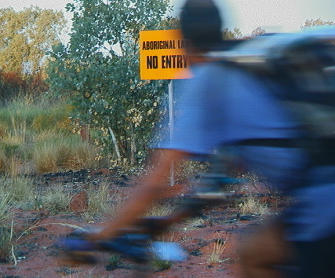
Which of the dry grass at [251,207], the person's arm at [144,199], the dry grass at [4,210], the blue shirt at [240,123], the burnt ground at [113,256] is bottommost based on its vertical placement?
the burnt ground at [113,256]

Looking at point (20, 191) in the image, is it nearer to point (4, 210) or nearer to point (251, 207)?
point (4, 210)

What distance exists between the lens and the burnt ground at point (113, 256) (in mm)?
5863

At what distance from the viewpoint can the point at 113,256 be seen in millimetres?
4945

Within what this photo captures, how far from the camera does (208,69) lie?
2057mm

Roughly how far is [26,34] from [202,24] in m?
40.4

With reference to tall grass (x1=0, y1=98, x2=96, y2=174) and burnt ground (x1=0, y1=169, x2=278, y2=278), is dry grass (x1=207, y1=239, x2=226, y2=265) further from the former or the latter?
tall grass (x1=0, y1=98, x2=96, y2=174)

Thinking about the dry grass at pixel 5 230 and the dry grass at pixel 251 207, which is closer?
the dry grass at pixel 5 230

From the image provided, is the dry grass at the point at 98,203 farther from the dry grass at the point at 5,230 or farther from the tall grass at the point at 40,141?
the tall grass at the point at 40,141

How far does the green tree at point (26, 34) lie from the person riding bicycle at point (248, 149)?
3624 cm

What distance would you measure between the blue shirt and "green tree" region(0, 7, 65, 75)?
1429 inches

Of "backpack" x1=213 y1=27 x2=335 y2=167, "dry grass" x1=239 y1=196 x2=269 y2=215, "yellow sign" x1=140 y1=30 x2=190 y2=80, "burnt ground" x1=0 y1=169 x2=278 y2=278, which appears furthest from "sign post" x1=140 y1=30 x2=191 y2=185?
"backpack" x1=213 y1=27 x2=335 y2=167

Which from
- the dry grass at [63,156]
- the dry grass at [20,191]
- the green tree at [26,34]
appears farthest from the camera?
the green tree at [26,34]

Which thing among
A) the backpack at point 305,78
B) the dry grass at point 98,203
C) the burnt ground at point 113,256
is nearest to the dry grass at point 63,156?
the dry grass at point 98,203

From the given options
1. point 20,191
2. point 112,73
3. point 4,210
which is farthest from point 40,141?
point 4,210
